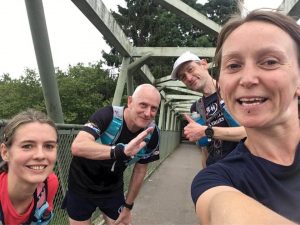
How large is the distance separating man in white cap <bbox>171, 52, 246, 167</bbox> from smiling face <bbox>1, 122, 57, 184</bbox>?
139cm

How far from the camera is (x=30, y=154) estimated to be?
2520 mm

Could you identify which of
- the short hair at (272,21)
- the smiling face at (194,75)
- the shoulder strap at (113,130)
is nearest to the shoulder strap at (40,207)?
the shoulder strap at (113,130)

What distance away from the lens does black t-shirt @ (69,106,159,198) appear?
3.58 m

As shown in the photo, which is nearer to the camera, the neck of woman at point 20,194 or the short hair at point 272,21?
the short hair at point 272,21

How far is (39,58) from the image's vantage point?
166 inches

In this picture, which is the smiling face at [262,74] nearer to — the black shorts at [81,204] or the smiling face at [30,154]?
the smiling face at [30,154]

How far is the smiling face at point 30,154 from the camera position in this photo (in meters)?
2.51

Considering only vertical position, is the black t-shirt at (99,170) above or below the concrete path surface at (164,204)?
above

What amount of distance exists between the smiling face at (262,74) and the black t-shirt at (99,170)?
2.16m

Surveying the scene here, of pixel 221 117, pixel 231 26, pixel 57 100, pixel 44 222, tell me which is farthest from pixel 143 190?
pixel 231 26

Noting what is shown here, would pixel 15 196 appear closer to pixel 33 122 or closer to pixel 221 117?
pixel 33 122

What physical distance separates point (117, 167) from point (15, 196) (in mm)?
1400

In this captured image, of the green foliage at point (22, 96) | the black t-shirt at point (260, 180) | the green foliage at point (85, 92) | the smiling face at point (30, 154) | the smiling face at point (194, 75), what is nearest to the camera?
the black t-shirt at point (260, 180)

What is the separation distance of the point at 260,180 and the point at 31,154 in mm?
1632
